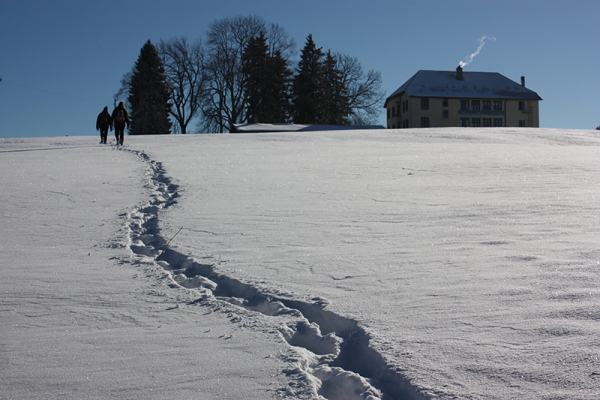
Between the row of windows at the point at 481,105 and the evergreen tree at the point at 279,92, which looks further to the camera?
the row of windows at the point at 481,105

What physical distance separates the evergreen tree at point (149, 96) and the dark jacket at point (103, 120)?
31.5 m

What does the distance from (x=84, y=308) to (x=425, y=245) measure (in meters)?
2.82

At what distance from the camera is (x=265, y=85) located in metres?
50.7

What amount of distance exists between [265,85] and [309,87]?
169 inches

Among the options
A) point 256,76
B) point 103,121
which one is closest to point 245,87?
point 256,76

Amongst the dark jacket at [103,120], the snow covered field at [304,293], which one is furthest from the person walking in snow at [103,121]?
the snow covered field at [304,293]

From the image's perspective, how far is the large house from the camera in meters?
63.0

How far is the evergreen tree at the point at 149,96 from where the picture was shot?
164ft

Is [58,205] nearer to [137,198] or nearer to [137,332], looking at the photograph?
[137,198]

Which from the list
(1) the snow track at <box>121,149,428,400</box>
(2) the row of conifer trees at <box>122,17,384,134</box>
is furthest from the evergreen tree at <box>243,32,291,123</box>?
(1) the snow track at <box>121,149,428,400</box>

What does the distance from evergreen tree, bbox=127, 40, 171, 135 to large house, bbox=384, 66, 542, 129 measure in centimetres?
2693

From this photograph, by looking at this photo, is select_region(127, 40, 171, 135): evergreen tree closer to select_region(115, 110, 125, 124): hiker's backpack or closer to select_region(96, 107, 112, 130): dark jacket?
select_region(96, 107, 112, 130): dark jacket

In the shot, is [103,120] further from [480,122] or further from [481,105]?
[481,105]

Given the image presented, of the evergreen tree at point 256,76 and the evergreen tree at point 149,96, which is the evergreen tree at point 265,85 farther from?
the evergreen tree at point 149,96
